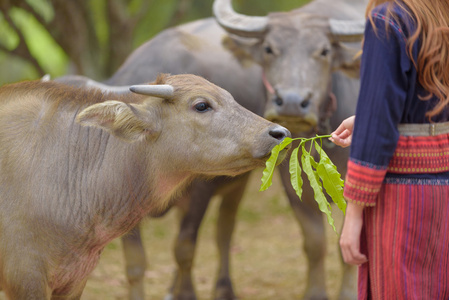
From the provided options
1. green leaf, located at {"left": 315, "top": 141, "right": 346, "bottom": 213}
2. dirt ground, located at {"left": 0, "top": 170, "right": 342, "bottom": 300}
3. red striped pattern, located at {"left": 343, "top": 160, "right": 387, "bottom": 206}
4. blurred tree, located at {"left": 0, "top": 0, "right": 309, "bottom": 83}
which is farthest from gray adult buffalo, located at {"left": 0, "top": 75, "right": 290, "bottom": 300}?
blurred tree, located at {"left": 0, "top": 0, "right": 309, "bottom": 83}

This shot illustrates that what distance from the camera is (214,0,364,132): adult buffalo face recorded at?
16.8ft

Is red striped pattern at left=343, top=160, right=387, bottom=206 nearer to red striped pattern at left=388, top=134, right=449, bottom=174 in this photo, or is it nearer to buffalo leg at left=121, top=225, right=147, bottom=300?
red striped pattern at left=388, top=134, right=449, bottom=174

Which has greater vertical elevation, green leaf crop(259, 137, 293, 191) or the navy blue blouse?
the navy blue blouse

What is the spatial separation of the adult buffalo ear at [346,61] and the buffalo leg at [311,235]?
3.22 feet

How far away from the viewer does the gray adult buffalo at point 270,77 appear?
5.30 m

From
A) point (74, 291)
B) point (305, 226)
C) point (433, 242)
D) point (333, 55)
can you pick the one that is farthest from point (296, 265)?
point (433, 242)

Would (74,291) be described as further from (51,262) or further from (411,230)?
(411,230)

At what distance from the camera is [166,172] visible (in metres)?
3.46

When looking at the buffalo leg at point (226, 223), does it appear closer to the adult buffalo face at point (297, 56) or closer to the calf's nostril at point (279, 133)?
the adult buffalo face at point (297, 56)

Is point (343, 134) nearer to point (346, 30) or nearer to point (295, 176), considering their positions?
point (295, 176)

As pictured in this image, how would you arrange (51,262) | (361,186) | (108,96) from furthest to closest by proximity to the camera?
(108,96)
(51,262)
(361,186)

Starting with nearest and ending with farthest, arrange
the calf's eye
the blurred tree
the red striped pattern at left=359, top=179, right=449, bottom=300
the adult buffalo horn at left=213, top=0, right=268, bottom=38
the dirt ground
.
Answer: the red striped pattern at left=359, top=179, right=449, bottom=300 → the calf's eye → the adult buffalo horn at left=213, top=0, right=268, bottom=38 → the dirt ground → the blurred tree

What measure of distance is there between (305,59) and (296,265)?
332 cm

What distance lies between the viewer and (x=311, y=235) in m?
5.87
